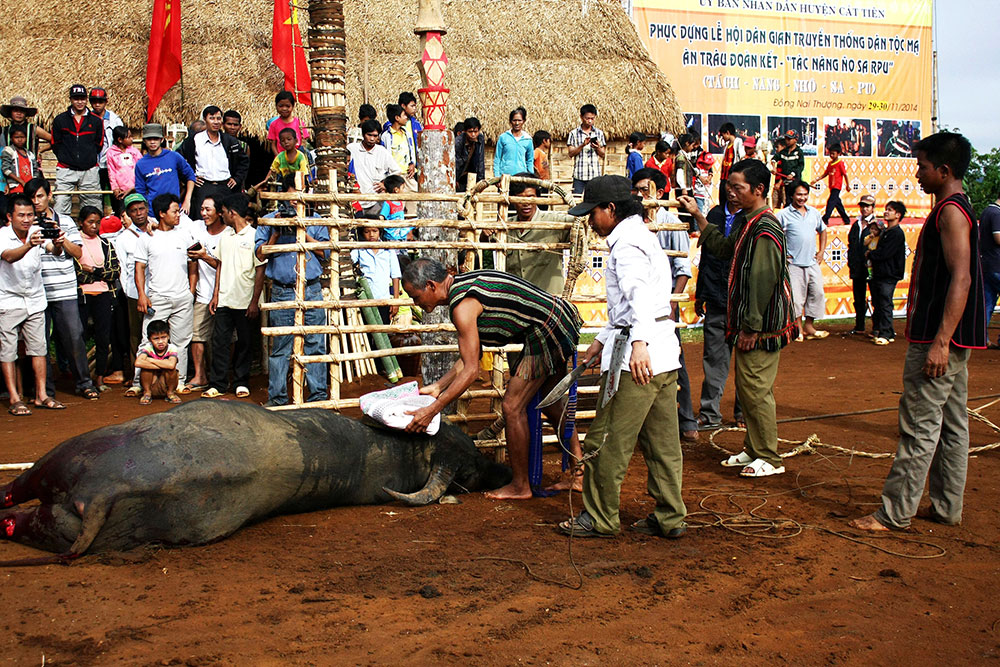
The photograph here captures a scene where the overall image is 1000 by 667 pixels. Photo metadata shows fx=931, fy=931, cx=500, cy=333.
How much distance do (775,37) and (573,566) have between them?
18328mm

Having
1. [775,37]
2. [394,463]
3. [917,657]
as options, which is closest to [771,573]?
[917,657]

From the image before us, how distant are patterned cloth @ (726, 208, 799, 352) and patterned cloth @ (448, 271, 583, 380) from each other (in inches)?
49.3

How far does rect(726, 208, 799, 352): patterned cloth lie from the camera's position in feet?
20.4

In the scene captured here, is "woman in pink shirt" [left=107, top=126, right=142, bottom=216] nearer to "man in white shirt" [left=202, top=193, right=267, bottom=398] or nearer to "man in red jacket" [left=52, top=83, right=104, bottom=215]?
"man in red jacket" [left=52, top=83, right=104, bottom=215]

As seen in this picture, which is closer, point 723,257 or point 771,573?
point 771,573

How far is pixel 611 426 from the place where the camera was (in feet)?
16.1

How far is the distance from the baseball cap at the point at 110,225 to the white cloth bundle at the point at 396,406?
5.98 meters

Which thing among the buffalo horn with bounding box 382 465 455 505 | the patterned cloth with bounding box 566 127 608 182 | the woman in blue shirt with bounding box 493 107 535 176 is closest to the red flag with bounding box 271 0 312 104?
the woman in blue shirt with bounding box 493 107 535 176

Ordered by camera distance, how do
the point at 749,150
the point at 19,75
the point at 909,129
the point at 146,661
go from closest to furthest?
the point at 146,661 < the point at 19,75 < the point at 749,150 < the point at 909,129

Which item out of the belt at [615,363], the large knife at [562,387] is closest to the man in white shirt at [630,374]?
the belt at [615,363]

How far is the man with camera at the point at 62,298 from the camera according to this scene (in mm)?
9047

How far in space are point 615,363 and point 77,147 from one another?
28.6ft

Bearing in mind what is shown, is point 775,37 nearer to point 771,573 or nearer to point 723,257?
point 723,257

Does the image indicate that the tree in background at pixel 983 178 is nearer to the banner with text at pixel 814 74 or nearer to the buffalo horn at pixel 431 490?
the banner with text at pixel 814 74
